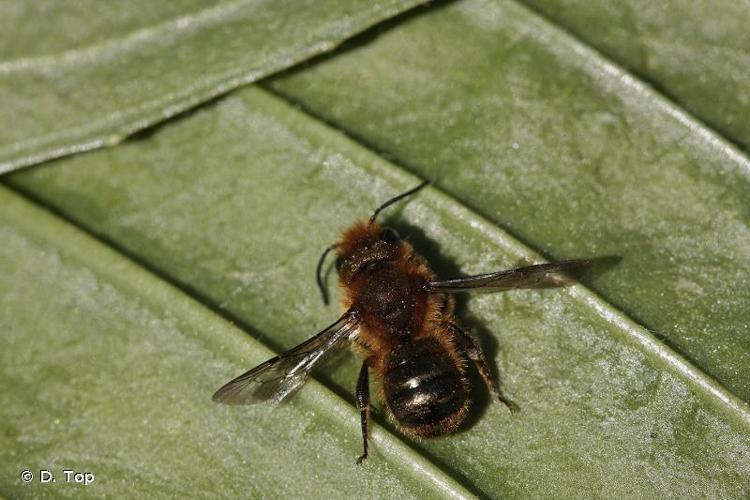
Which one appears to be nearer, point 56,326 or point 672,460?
point 672,460

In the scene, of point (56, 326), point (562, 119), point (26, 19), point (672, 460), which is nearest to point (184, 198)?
point (56, 326)

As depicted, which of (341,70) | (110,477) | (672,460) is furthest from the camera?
(341,70)

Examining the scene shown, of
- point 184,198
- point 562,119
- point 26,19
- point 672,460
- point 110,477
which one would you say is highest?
point 26,19

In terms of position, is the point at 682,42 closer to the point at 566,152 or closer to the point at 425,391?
the point at 566,152

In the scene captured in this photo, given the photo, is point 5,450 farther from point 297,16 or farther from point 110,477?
point 297,16

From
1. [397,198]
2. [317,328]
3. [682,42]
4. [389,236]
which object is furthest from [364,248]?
[682,42]

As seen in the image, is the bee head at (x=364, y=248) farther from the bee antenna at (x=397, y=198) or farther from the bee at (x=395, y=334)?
the bee antenna at (x=397, y=198)
